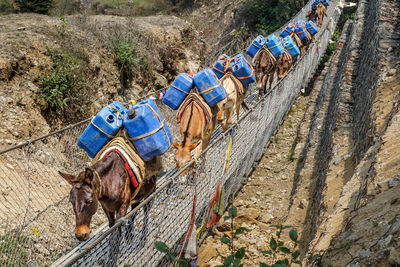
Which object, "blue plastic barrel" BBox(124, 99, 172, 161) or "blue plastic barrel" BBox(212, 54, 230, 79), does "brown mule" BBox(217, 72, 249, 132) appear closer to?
"blue plastic barrel" BBox(212, 54, 230, 79)

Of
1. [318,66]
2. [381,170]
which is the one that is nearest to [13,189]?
[381,170]

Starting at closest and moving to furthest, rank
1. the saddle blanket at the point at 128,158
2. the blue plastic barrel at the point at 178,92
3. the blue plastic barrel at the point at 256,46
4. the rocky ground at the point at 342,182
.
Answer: the rocky ground at the point at 342,182 → the saddle blanket at the point at 128,158 → the blue plastic barrel at the point at 178,92 → the blue plastic barrel at the point at 256,46

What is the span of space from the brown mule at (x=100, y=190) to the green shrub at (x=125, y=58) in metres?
6.29

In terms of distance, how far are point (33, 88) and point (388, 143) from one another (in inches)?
282

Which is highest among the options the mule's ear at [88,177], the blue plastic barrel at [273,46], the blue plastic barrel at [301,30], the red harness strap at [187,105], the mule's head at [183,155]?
the mule's ear at [88,177]

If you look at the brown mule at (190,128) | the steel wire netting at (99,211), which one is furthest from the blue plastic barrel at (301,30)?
the brown mule at (190,128)

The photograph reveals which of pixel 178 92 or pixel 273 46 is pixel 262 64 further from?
pixel 178 92

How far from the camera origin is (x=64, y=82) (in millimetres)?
8539

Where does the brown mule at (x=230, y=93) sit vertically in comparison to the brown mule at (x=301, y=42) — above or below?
above

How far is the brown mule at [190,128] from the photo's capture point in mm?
6207

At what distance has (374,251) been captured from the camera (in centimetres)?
257

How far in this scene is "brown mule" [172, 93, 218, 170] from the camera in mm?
6207

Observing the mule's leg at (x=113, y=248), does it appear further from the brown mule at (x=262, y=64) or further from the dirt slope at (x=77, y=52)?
the brown mule at (x=262, y=64)

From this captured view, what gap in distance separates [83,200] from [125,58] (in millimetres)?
7535
